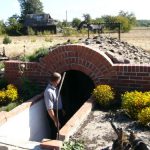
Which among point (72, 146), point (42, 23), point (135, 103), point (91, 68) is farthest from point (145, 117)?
point (42, 23)

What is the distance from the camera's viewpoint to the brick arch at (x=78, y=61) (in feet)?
25.7

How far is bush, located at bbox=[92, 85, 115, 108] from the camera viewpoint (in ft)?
24.3

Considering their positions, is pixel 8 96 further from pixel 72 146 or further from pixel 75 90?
pixel 72 146

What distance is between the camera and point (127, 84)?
7.80 m

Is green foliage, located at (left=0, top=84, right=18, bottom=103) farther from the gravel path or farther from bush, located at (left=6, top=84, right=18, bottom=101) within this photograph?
the gravel path

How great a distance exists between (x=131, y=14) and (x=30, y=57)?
8479cm

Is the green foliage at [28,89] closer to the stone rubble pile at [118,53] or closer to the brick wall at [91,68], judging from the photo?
the brick wall at [91,68]

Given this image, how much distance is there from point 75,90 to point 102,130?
353 centimetres

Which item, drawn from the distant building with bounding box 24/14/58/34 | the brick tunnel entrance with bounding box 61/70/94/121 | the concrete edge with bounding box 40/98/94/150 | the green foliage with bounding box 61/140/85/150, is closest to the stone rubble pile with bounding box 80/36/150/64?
the brick tunnel entrance with bounding box 61/70/94/121

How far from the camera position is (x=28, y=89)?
333 inches

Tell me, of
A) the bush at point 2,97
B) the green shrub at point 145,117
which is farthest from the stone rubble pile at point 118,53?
the bush at point 2,97

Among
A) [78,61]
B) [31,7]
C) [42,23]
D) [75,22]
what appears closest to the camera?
[78,61]

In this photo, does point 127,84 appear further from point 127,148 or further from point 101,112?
point 127,148

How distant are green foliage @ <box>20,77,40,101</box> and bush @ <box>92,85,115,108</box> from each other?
1.67m
